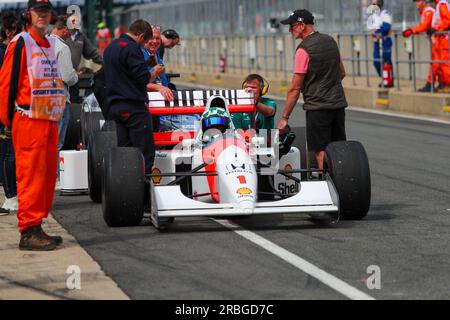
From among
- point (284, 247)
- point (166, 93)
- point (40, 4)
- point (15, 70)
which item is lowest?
point (284, 247)

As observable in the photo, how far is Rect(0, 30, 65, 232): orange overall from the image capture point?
10383mm

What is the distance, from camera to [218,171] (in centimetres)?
1127

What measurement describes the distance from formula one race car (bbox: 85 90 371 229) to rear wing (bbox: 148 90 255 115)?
18.7 inches

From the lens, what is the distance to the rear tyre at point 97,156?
1316cm

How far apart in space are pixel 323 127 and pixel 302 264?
3388mm

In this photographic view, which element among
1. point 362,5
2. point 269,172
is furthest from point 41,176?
point 362,5

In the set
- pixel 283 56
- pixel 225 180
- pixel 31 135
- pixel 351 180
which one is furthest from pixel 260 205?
pixel 283 56

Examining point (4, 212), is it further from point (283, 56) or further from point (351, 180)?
point (283, 56)

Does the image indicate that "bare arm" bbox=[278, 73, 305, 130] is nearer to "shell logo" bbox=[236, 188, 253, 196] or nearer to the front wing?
the front wing

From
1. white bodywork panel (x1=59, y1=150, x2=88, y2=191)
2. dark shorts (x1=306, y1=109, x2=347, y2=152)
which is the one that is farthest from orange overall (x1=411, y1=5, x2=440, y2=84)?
dark shorts (x1=306, y1=109, x2=347, y2=152)

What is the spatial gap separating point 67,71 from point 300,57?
300 cm

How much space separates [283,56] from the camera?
36719mm

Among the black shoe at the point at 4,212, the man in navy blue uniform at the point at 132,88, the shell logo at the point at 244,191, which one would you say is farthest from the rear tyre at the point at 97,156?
the shell logo at the point at 244,191

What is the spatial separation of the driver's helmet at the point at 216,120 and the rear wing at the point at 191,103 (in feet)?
3.12
